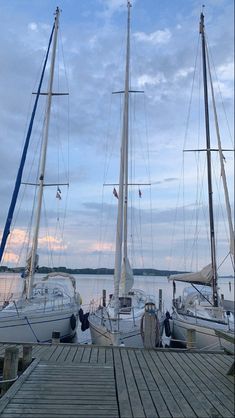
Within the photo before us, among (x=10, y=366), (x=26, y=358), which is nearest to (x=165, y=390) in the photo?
(x=10, y=366)

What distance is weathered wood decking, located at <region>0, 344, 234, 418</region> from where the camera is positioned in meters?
5.62

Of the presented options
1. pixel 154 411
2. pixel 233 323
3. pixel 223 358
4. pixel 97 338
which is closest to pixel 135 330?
pixel 97 338

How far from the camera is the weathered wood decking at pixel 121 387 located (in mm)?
5625

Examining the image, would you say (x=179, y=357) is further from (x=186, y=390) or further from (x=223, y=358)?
(x=186, y=390)

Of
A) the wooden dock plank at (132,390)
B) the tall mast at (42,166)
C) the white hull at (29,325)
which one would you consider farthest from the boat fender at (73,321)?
the wooden dock plank at (132,390)

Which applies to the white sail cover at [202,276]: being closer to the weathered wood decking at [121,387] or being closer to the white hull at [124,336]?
the white hull at [124,336]

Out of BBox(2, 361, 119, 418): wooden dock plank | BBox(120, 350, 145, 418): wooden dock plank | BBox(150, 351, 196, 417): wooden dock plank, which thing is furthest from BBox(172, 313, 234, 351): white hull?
BBox(2, 361, 119, 418): wooden dock plank

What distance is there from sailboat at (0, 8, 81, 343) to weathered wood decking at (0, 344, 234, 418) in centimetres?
411

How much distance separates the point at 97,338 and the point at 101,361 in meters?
6.02

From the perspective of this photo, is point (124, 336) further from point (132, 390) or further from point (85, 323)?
point (132, 390)

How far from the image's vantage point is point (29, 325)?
15.3 metres

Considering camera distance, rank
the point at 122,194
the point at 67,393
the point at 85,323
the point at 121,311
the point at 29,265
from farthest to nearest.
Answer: the point at 29,265 < the point at 85,323 < the point at 121,311 < the point at 122,194 < the point at 67,393

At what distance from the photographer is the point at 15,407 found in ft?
18.5

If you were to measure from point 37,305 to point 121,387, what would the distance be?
11.3 m
